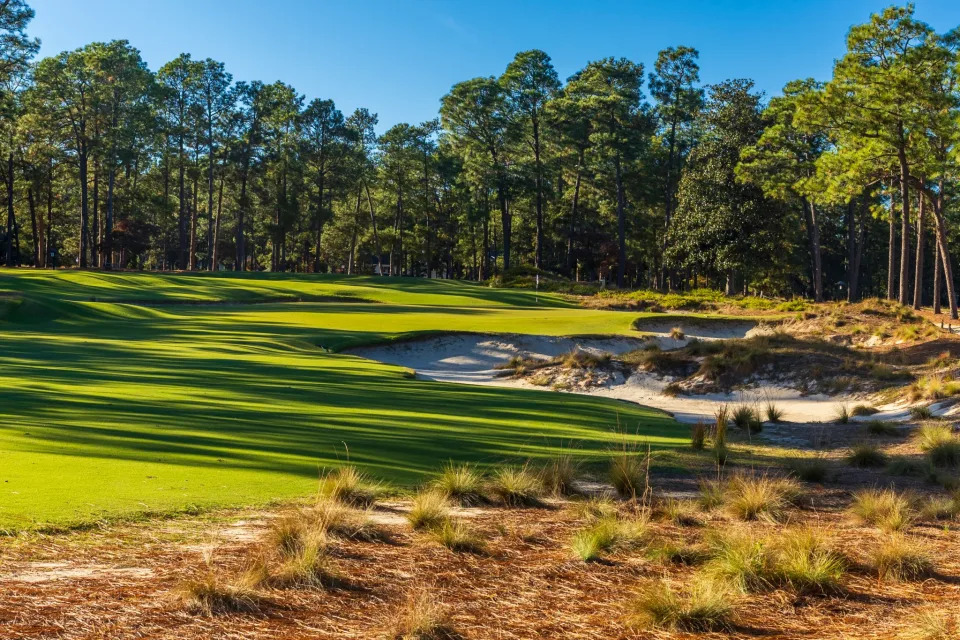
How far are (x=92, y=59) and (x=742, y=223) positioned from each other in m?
48.9

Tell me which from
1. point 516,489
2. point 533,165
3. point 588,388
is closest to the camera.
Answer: point 516,489

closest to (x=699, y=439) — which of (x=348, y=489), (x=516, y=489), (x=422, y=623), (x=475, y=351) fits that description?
(x=516, y=489)

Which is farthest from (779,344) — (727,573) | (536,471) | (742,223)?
(742,223)

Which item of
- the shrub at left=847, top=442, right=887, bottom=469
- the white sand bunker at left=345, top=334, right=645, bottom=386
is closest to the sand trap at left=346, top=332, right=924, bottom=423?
the white sand bunker at left=345, top=334, right=645, bottom=386

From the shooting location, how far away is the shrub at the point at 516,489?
820 centimetres

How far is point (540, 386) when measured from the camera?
23.1m

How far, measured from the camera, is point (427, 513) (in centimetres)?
698

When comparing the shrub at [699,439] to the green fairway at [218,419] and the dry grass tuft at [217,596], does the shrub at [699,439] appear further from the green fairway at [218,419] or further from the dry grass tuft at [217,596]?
the dry grass tuft at [217,596]

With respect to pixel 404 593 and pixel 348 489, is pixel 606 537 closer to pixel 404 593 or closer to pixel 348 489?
pixel 404 593

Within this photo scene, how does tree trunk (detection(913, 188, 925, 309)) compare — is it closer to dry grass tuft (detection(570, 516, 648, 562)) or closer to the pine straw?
the pine straw

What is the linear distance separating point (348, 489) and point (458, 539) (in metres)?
1.33

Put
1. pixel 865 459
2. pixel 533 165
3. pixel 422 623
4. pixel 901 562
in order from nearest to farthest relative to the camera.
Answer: pixel 422 623 → pixel 901 562 → pixel 865 459 → pixel 533 165

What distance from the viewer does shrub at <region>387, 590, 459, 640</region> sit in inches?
179

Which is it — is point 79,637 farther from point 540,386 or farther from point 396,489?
point 540,386
